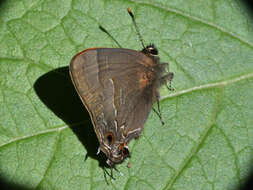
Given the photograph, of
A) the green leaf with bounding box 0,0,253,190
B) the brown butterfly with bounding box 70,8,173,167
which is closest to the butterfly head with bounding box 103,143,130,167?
the brown butterfly with bounding box 70,8,173,167

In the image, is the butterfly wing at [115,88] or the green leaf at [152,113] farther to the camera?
the green leaf at [152,113]

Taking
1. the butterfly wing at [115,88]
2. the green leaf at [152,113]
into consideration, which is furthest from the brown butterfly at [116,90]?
the green leaf at [152,113]

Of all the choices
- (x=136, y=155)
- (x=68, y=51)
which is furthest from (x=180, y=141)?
(x=68, y=51)

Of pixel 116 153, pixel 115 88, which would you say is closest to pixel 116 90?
pixel 115 88

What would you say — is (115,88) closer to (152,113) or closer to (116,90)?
(116,90)

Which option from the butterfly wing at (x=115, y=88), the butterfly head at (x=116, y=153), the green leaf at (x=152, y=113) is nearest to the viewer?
the butterfly wing at (x=115, y=88)

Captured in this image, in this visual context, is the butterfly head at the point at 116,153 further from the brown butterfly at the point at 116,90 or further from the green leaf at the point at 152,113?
the green leaf at the point at 152,113

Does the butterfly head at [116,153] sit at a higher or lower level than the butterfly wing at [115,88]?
lower
